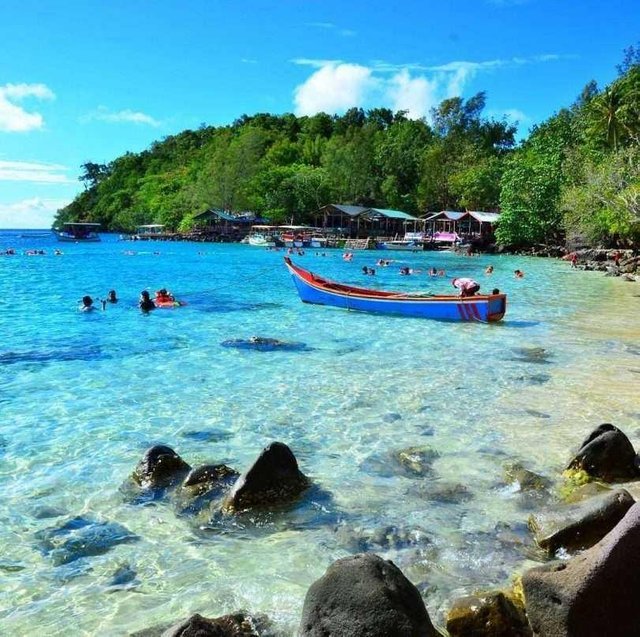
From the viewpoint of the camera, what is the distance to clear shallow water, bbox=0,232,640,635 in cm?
521

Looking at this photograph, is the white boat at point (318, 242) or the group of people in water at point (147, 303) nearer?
the group of people in water at point (147, 303)

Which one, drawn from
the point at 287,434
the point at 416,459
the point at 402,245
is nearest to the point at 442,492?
the point at 416,459

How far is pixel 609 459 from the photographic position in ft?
22.8

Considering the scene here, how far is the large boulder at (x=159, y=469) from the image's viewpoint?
7.11 metres

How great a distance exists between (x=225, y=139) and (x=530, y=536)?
434 ft

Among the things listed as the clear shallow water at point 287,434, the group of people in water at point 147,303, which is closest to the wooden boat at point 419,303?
the clear shallow water at point 287,434

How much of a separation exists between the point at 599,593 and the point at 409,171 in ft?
311

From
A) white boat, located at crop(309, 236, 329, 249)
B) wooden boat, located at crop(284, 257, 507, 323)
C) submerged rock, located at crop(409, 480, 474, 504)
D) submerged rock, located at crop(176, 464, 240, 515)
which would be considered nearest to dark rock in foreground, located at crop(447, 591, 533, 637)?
submerged rock, located at crop(409, 480, 474, 504)

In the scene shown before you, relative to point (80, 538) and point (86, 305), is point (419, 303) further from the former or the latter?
point (80, 538)

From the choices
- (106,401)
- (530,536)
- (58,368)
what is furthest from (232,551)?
(58,368)

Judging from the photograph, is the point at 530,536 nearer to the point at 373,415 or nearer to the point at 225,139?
the point at 373,415

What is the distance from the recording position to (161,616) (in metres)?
4.74

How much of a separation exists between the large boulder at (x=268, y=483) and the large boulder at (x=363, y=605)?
2.55 metres

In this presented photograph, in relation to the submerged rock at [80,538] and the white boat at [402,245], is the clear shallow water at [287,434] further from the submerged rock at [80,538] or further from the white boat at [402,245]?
the white boat at [402,245]
